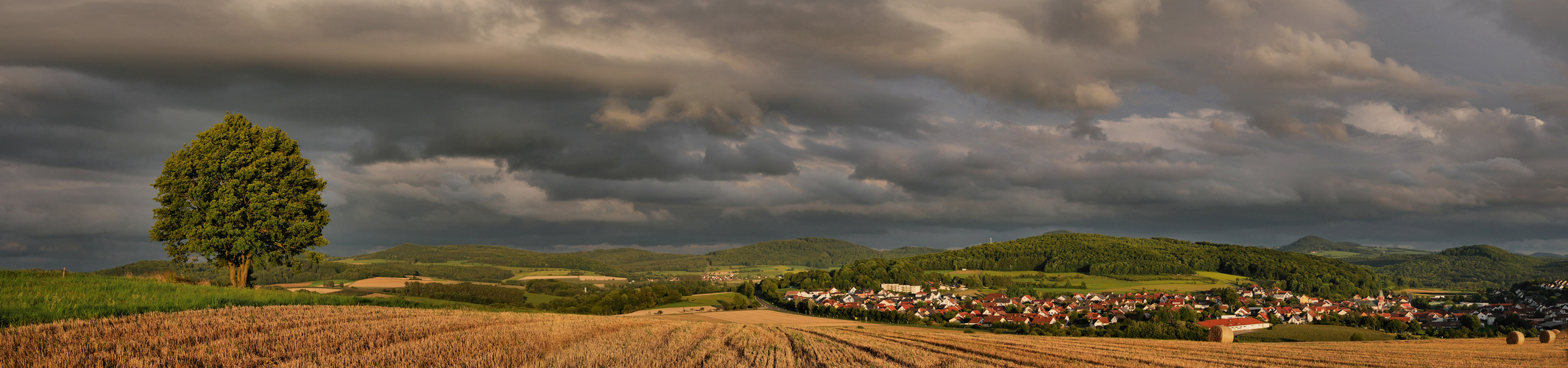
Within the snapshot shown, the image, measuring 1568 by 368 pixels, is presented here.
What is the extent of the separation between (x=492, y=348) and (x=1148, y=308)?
92.8 meters

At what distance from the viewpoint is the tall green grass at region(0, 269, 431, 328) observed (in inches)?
511

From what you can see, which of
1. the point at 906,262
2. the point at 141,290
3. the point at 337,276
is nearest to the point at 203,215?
the point at 141,290

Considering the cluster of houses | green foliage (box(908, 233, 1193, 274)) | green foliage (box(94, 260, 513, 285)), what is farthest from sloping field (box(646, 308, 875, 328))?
green foliage (box(908, 233, 1193, 274))

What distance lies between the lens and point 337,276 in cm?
10838

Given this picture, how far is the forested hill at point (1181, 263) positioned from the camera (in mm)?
143625

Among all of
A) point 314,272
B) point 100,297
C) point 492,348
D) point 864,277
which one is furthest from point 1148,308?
point 314,272

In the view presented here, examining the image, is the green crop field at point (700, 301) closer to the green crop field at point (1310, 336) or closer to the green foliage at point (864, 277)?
the green foliage at point (864, 277)

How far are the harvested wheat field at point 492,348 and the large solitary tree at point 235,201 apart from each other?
1382cm

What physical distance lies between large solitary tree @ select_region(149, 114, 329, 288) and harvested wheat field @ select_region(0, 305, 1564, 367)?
1382 centimetres

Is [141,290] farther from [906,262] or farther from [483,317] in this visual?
[906,262]

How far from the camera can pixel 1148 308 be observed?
8769 centimetres

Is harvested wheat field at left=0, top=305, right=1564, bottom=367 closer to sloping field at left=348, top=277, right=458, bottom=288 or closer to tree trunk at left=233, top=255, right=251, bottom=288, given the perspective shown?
tree trunk at left=233, top=255, right=251, bottom=288

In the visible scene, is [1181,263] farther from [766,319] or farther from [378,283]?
[378,283]

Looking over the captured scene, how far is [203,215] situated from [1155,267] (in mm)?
176305
